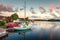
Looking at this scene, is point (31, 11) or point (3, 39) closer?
point (3, 39)

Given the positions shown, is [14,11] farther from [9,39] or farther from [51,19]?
[9,39]

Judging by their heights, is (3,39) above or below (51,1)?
below

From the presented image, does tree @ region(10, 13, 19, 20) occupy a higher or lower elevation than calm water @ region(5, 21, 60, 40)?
higher

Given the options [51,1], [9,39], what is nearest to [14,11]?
[51,1]

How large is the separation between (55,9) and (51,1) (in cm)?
78

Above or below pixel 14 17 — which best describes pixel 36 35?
below

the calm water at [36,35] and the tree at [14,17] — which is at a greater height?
the tree at [14,17]

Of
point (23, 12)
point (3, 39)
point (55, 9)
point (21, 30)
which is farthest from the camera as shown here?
point (55, 9)

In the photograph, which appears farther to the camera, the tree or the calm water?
the tree

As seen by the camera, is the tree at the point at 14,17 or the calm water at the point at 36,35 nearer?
the calm water at the point at 36,35

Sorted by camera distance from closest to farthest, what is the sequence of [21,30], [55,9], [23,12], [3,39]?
[3,39]
[21,30]
[23,12]
[55,9]

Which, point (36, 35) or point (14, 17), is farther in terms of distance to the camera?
point (14, 17)

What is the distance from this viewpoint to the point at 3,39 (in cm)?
649

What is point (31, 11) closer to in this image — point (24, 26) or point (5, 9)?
point (5, 9)
